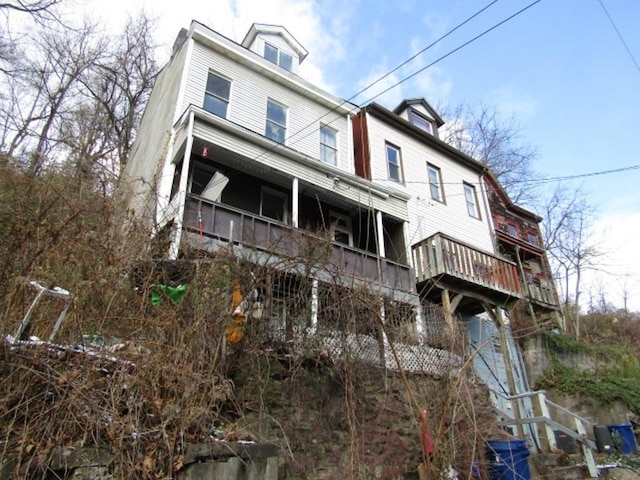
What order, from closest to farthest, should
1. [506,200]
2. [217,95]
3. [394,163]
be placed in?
[217,95] → [394,163] → [506,200]

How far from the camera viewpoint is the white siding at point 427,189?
42.7 feet

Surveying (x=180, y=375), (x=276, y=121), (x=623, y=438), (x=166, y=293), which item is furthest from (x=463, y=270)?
(x=180, y=375)

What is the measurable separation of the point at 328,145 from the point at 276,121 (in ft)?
5.84

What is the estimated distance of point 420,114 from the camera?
16.2 meters

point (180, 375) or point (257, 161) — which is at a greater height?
point (257, 161)

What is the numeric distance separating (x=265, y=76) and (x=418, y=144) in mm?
5941

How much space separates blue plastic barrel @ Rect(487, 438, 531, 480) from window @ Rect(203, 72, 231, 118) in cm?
940

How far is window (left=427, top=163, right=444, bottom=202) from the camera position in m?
14.2

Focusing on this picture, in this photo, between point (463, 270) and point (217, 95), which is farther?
point (217, 95)

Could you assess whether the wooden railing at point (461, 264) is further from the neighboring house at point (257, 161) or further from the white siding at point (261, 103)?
the white siding at point (261, 103)

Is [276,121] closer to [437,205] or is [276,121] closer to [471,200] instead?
[437,205]

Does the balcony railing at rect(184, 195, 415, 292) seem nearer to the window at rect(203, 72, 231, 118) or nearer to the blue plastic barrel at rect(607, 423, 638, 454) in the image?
the window at rect(203, 72, 231, 118)

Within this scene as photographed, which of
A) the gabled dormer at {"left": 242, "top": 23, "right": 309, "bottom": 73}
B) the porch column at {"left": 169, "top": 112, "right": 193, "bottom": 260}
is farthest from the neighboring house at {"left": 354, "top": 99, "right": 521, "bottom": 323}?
the porch column at {"left": 169, "top": 112, "right": 193, "bottom": 260}

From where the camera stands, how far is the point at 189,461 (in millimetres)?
3463
